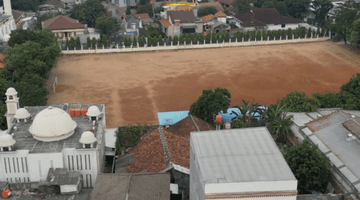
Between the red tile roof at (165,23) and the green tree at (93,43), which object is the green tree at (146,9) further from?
the green tree at (93,43)

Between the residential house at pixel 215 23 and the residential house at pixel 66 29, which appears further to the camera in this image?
the residential house at pixel 215 23

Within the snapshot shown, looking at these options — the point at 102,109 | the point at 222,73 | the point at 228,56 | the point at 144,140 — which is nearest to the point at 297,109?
the point at 144,140

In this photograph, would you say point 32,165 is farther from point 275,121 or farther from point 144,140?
point 275,121

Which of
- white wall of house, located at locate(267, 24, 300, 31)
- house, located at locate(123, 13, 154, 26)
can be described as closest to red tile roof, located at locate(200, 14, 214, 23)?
house, located at locate(123, 13, 154, 26)

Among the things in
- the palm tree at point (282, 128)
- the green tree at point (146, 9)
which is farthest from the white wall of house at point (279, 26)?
the palm tree at point (282, 128)

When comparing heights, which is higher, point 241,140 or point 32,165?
point 241,140

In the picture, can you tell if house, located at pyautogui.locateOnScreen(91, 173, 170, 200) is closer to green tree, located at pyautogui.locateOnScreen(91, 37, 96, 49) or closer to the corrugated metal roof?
the corrugated metal roof
